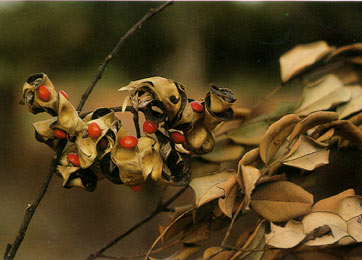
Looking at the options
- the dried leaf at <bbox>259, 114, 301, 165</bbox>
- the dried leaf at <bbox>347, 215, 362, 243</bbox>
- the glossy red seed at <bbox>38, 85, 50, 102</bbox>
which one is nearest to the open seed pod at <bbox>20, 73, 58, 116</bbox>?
the glossy red seed at <bbox>38, 85, 50, 102</bbox>

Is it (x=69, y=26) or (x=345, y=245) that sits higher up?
(x=69, y=26)

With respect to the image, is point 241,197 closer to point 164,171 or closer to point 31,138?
point 164,171

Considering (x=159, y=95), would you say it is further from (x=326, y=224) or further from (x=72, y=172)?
(x=326, y=224)

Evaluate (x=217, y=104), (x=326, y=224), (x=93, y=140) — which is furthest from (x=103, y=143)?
(x=326, y=224)

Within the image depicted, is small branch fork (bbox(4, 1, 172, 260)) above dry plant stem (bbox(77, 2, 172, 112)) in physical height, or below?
below

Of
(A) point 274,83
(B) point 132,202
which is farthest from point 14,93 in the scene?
(A) point 274,83

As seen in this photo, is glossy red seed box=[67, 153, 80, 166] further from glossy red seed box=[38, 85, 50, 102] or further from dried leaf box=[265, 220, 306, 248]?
dried leaf box=[265, 220, 306, 248]

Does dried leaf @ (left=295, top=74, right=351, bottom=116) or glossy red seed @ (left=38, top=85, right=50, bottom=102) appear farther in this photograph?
dried leaf @ (left=295, top=74, right=351, bottom=116)

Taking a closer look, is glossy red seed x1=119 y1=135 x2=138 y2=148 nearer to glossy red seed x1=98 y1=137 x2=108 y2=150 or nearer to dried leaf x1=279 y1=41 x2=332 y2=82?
glossy red seed x1=98 y1=137 x2=108 y2=150

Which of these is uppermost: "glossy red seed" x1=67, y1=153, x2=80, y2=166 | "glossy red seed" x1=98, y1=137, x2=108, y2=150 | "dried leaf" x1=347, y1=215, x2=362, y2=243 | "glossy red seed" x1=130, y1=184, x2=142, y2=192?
"glossy red seed" x1=98, y1=137, x2=108, y2=150
